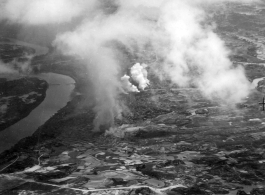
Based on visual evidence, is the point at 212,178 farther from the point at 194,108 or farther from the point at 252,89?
the point at 252,89

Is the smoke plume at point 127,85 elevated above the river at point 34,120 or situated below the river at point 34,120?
above

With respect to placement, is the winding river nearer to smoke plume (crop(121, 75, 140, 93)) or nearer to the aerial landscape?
the aerial landscape

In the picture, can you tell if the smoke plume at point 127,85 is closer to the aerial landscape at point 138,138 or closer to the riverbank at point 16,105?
the aerial landscape at point 138,138

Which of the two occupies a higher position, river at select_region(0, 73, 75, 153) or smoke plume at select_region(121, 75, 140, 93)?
smoke plume at select_region(121, 75, 140, 93)

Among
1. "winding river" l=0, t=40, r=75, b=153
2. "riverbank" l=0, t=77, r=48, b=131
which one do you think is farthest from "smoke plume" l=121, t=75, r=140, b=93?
"riverbank" l=0, t=77, r=48, b=131

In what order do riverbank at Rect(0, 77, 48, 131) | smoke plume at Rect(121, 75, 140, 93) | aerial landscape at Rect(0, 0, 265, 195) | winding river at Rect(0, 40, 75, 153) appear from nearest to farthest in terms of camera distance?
aerial landscape at Rect(0, 0, 265, 195) → winding river at Rect(0, 40, 75, 153) → riverbank at Rect(0, 77, 48, 131) → smoke plume at Rect(121, 75, 140, 93)

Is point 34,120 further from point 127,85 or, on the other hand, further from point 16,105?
point 127,85

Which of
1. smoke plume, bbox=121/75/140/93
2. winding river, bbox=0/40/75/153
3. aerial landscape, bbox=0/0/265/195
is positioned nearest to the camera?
aerial landscape, bbox=0/0/265/195

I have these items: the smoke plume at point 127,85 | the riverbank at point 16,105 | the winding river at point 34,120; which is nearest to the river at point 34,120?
the winding river at point 34,120

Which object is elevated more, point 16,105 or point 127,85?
point 127,85

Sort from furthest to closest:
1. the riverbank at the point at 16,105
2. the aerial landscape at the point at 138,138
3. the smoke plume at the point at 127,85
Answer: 1. the smoke plume at the point at 127,85
2. the riverbank at the point at 16,105
3. the aerial landscape at the point at 138,138

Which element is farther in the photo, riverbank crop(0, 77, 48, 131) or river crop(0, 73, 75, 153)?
riverbank crop(0, 77, 48, 131)

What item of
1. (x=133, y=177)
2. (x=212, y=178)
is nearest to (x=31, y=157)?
(x=133, y=177)

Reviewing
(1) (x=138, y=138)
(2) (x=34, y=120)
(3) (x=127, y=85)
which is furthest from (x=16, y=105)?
(1) (x=138, y=138)
